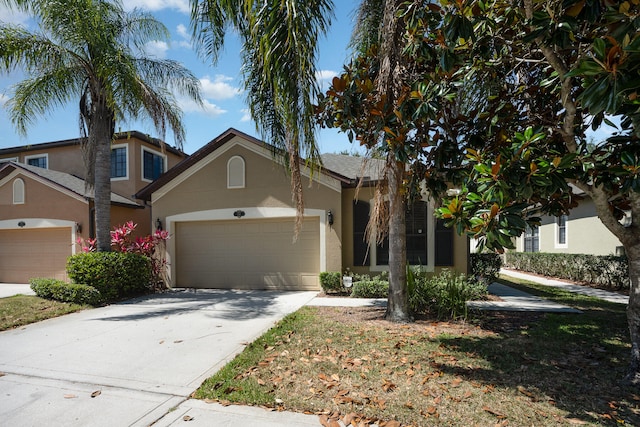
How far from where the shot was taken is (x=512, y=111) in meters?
4.97

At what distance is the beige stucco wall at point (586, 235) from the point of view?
12680 millimetres

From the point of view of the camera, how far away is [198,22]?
242 inches

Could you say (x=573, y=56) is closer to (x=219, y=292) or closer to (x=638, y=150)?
(x=638, y=150)

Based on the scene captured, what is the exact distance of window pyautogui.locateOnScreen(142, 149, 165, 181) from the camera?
1522cm

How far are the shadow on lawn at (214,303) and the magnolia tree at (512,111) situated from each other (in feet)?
14.8

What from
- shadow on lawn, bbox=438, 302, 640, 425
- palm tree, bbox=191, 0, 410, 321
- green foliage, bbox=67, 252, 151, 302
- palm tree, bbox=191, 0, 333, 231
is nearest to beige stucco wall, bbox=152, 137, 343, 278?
green foliage, bbox=67, 252, 151, 302

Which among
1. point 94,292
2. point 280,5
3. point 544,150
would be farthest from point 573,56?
point 94,292

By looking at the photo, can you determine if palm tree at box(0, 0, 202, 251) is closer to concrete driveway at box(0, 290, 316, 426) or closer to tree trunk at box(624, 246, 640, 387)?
concrete driveway at box(0, 290, 316, 426)

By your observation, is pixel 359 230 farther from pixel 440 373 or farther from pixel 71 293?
pixel 71 293

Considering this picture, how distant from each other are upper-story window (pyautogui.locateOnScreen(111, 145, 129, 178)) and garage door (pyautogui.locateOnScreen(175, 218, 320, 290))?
540 centimetres

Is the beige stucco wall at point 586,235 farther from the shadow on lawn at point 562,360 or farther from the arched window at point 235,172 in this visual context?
the arched window at point 235,172

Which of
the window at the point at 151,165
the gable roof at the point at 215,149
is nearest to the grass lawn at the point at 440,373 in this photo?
the gable roof at the point at 215,149

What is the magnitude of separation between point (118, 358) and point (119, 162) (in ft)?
40.8

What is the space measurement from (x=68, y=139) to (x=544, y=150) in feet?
62.3
